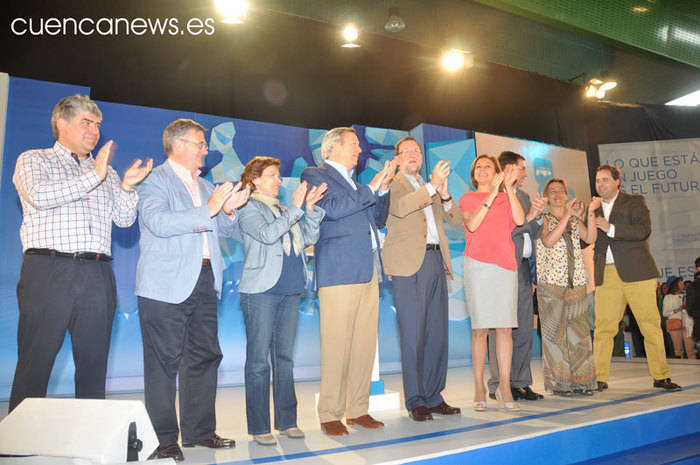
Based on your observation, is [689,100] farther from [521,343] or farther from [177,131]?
[177,131]

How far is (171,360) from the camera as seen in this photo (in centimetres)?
248

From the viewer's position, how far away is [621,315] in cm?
417

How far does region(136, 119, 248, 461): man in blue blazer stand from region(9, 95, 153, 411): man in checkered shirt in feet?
0.61

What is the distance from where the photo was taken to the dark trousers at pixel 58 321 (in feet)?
7.18

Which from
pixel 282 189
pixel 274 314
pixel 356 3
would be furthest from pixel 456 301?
pixel 274 314

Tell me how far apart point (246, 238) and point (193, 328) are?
0.54 m

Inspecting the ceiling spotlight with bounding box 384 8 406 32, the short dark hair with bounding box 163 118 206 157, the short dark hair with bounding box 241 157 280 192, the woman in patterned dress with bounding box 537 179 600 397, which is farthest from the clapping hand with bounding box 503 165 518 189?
the ceiling spotlight with bounding box 384 8 406 32

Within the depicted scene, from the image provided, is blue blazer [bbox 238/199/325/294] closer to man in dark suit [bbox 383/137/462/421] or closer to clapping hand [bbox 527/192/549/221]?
man in dark suit [bbox 383/137/462/421]

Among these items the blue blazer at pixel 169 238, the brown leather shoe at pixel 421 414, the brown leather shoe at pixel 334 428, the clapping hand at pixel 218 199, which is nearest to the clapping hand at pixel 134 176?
the blue blazer at pixel 169 238

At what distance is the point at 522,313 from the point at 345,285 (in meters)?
1.59

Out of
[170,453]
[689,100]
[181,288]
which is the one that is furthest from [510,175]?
[689,100]

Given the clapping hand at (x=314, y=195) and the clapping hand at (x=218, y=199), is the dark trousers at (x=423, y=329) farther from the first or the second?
the clapping hand at (x=218, y=199)

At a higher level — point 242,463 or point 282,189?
point 282,189

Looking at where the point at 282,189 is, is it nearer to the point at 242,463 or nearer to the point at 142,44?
the point at 142,44
